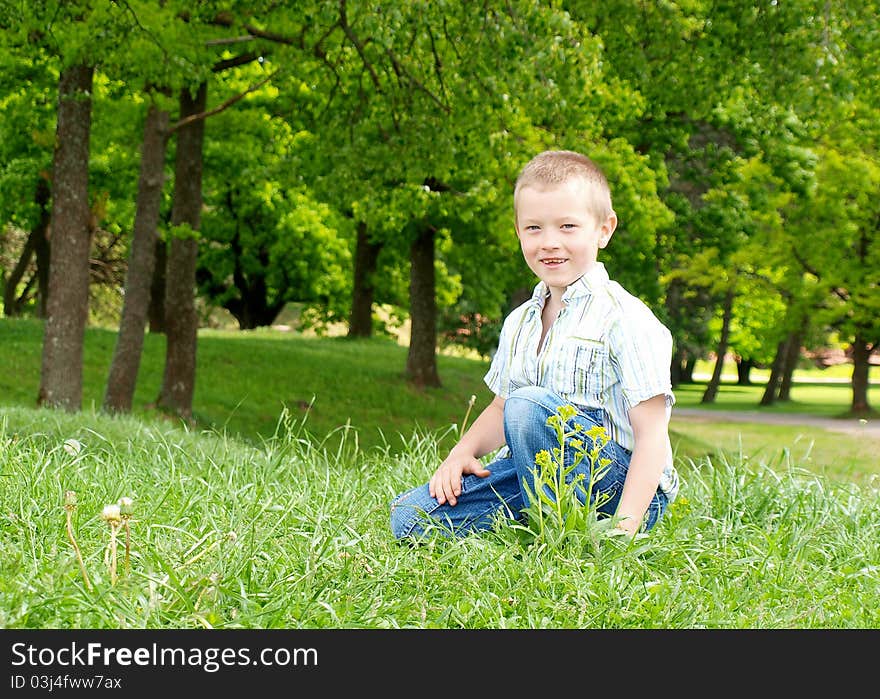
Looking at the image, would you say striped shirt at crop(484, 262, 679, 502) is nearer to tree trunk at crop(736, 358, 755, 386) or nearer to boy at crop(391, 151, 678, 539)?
boy at crop(391, 151, 678, 539)

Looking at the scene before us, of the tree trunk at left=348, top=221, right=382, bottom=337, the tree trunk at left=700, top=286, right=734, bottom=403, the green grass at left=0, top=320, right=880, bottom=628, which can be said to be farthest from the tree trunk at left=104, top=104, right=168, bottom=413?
the tree trunk at left=700, top=286, right=734, bottom=403

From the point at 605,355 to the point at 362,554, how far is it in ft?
3.47

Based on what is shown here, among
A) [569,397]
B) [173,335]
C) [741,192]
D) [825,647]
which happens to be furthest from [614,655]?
[741,192]

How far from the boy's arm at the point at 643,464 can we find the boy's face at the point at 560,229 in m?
0.54

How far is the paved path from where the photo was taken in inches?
970

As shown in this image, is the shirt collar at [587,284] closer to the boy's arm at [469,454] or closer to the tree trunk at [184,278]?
the boy's arm at [469,454]

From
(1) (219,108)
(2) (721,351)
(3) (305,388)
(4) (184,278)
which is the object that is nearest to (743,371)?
(2) (721,351)

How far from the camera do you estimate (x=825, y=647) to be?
276cm

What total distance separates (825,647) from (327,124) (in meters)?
10.7

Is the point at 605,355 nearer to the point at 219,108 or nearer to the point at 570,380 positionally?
the point at 570,380

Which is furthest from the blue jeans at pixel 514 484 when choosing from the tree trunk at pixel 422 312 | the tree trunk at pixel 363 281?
the tree trunk at pixel 363 281

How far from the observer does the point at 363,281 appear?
904 inches

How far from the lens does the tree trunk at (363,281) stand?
22.6m

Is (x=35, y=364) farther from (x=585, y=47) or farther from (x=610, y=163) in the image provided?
(x=585, y=47)
